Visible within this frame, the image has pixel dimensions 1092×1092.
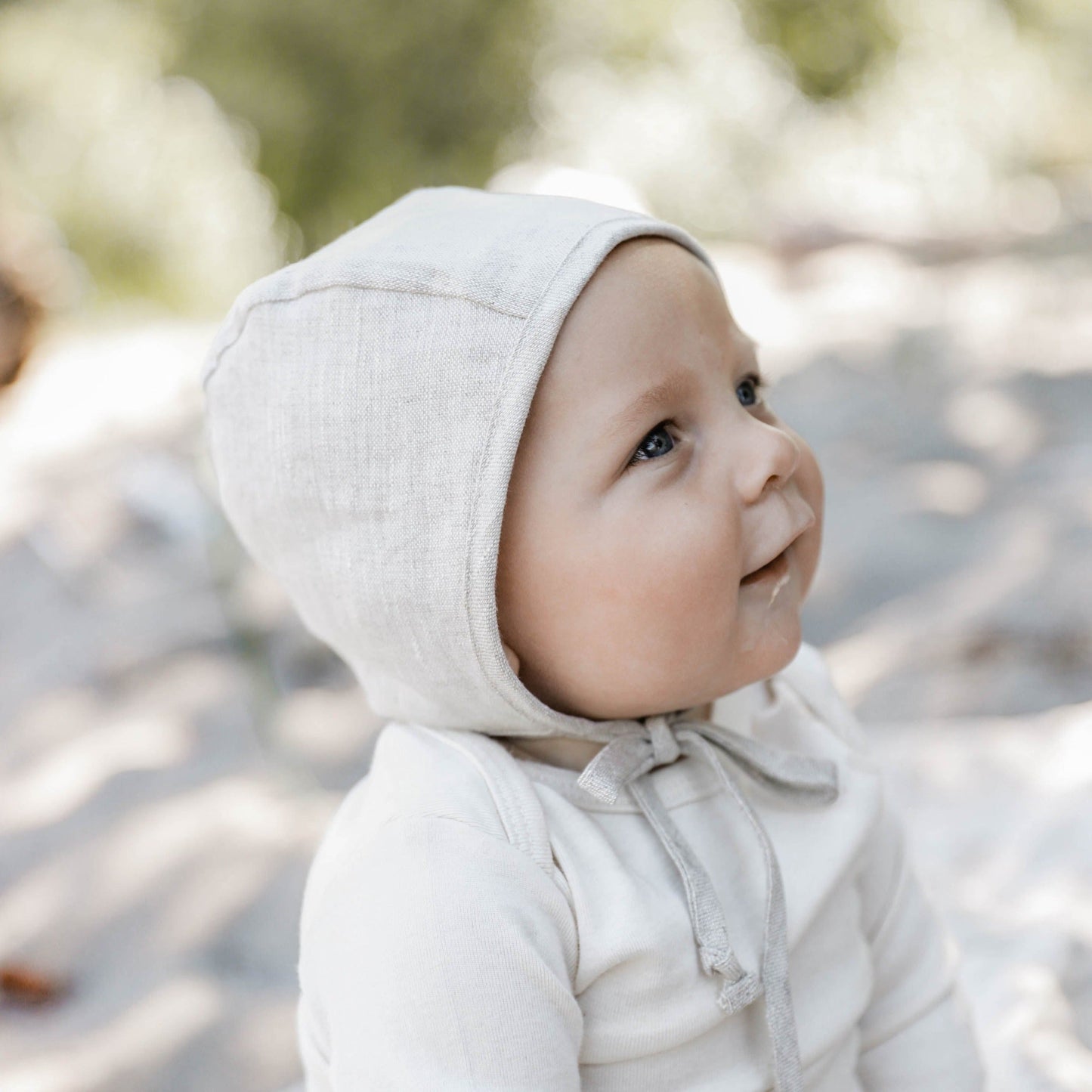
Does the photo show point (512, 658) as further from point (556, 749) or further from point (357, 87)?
point (357, 87)

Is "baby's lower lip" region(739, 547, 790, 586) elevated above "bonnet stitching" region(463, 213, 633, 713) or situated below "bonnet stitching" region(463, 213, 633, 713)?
below

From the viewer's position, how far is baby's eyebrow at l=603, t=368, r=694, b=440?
990 mm

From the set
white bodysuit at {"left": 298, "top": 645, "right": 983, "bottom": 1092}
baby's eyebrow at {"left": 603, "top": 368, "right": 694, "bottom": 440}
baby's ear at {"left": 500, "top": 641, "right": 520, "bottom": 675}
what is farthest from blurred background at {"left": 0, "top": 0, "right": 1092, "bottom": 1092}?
baby's eyebrow at {"left": 603, "top": 368, "right": 694, "bottom": 440}

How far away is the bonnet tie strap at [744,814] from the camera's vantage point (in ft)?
3.37

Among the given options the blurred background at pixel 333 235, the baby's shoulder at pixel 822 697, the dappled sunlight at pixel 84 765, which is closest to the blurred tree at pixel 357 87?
the blurred background at pixel 333 235

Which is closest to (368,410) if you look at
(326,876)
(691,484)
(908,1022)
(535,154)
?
(691,484)

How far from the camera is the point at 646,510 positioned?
39.1 inches

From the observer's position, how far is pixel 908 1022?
4.22 feet

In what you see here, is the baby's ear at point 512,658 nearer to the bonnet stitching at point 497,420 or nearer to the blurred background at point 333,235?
the bonnet stitching at point 497,420

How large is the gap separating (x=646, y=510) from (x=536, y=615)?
0.42ft

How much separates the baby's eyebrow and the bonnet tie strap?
0.28m

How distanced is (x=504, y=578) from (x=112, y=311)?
4.77 meters

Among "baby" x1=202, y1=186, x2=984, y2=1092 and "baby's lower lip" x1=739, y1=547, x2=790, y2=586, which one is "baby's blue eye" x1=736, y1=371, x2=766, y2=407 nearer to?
"baby" x1=202, y1=186, x2=984, y2=1092

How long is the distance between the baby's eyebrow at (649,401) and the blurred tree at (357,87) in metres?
5.76
